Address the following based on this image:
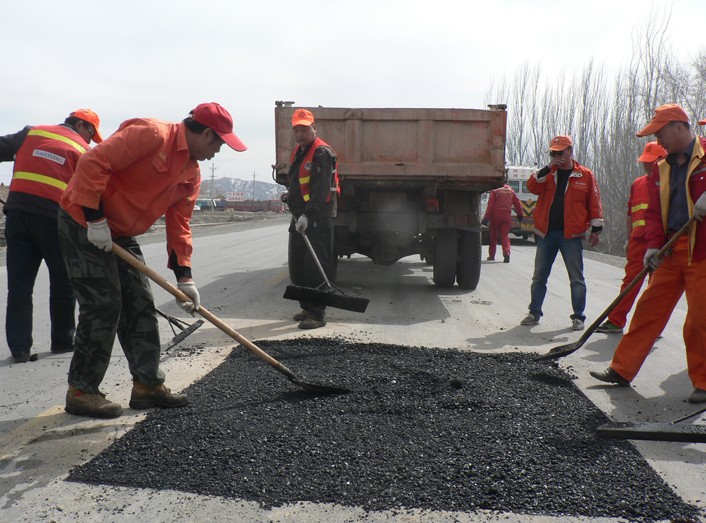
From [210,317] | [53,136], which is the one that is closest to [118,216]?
[210,317]

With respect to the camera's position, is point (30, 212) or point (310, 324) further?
point (310, 324)

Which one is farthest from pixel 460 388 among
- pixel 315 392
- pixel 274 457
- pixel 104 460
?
pixel 104 460

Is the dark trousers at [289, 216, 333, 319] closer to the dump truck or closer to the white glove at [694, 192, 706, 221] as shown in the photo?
the dump truck

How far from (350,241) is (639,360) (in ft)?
15.5

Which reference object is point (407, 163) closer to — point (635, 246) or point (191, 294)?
point (635, 246)

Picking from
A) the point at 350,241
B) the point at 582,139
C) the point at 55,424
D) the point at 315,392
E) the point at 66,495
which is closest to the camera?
the point at 66,495

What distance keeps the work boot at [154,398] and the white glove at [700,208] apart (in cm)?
339

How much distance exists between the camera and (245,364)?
452 centimetres

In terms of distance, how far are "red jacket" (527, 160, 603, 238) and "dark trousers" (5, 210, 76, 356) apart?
4577 millimetres

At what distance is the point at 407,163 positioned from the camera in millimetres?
7793

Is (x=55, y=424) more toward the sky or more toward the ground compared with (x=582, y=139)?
more toward the ground

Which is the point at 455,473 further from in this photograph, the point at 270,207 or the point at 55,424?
the point at 270,207

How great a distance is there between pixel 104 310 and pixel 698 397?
378 cm

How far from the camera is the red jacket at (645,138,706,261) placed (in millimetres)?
4047
